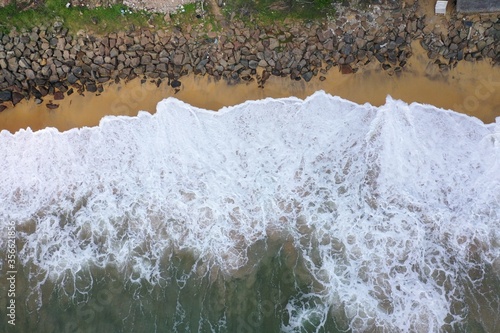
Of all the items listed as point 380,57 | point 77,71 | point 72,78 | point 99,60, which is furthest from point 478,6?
point 72,78

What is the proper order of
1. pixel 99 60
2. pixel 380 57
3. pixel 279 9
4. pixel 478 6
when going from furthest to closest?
1. pixel 99 60
2. pixel 380 57
3. pixel 279 9
4. pixel 478 6

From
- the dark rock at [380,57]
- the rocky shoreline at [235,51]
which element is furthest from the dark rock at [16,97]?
the dark rock at [380,57]

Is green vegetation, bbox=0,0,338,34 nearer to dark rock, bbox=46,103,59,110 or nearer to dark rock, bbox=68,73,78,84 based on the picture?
dark rock, bbox=68,73,78,84

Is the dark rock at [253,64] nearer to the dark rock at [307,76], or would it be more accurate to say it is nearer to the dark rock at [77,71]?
the dark rock at [307,76]

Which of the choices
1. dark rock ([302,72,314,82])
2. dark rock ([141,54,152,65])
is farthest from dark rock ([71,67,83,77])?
dark rock ([302,72,314,82])

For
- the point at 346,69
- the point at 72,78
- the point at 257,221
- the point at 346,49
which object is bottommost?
the point at 257,221

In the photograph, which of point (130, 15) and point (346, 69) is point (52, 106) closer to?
point (130, 15)
